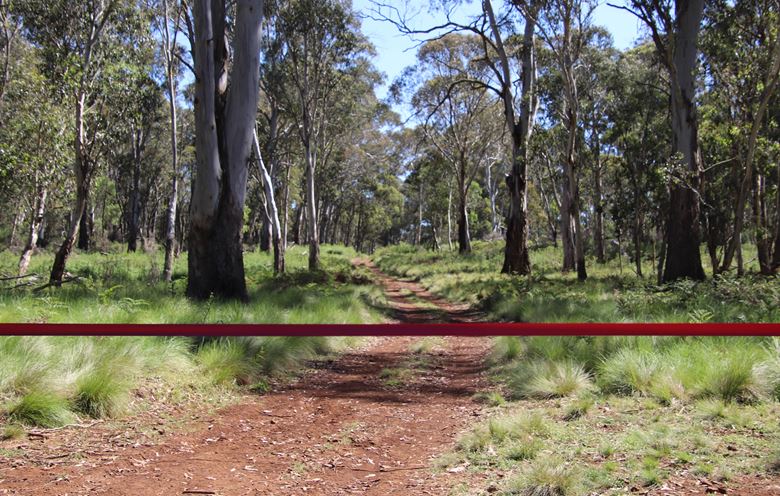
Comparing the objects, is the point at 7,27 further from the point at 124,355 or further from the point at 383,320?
the point at 124,355

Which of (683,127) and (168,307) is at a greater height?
(683,127)

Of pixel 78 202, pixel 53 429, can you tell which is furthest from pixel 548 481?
pixel 78 202

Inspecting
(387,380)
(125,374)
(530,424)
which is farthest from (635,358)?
(125,374)

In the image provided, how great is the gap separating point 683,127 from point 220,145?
9.86 m

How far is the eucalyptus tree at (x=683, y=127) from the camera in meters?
12.1

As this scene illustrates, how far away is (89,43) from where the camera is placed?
15.0 metres

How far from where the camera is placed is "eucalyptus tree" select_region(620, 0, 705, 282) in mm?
12133

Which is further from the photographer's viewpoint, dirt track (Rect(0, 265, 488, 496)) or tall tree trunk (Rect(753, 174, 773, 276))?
tall tree trunk (Rect(753, 174, 773, 276))

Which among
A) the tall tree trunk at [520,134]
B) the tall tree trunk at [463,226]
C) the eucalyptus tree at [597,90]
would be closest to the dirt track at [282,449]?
the tall tree trunk at [520,134]

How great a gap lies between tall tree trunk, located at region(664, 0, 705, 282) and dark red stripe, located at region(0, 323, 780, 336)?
34.0 feet

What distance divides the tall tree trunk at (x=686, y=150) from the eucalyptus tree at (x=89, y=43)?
44.7ft

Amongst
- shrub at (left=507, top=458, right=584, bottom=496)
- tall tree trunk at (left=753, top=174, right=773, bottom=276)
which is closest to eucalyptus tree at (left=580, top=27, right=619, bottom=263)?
tall tree trunk at (left=753, top=174, right=773, bottom=276)

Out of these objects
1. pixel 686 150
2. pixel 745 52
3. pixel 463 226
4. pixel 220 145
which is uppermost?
pixel 745 52

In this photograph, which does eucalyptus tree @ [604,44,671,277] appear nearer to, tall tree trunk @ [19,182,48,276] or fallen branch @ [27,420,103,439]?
fallen branch @ [27,420,103,439]
